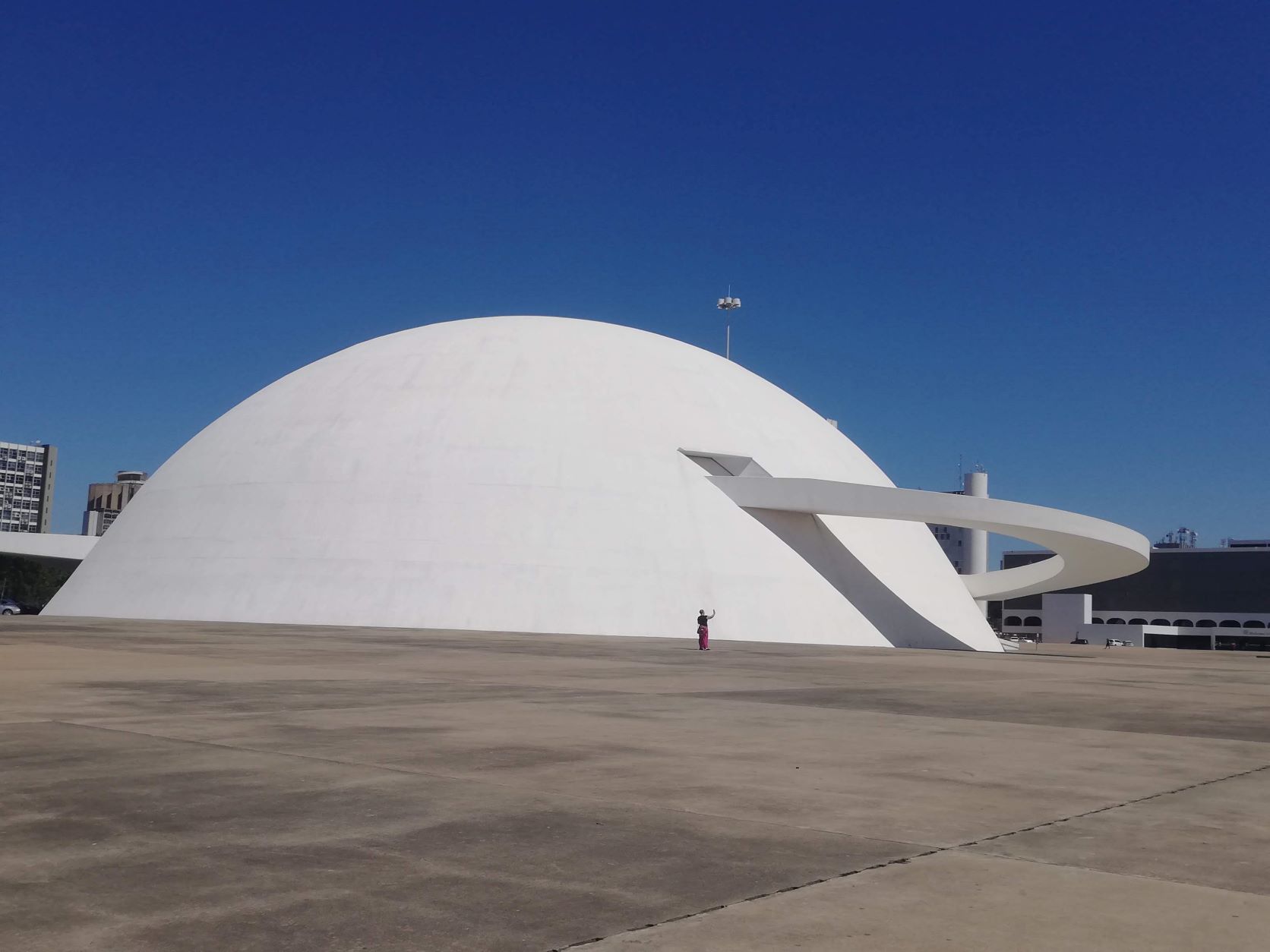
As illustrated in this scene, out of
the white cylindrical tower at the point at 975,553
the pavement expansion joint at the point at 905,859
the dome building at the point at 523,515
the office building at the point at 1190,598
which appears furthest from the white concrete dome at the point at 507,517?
the office building at the point at 1190,598

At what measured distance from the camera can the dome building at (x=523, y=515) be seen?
34.5m

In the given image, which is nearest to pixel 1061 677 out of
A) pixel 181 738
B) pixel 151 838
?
pixel 181 738

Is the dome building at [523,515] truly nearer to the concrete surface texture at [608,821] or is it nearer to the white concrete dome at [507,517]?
the white concrete dome at [507,517]

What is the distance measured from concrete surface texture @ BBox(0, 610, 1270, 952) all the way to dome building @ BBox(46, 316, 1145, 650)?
64.7 feet

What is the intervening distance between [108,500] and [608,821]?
163 m

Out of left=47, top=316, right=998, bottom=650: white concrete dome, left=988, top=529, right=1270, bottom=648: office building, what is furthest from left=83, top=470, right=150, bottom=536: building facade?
left=988, top=529, right=1270, bottom=648: office building

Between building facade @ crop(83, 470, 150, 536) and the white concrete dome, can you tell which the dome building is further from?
building facade @ crop(83, 470, 150, 536)

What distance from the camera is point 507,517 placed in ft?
117

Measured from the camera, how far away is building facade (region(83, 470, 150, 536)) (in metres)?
86.7

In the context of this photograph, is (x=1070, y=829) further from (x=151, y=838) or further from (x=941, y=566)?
(x=941, y=566)

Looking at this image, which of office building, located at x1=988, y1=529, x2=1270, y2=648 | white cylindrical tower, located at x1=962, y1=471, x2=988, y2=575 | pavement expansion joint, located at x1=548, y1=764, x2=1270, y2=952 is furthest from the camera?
office building, located at x1=988, y1=529, x2=1270, y2=648

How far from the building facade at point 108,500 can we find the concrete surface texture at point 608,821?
5528 cm

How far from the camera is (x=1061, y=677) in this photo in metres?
22.2

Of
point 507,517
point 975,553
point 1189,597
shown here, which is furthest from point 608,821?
point 1189,597
